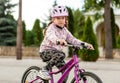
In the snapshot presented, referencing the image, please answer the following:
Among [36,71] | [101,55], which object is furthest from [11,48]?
[36,71]

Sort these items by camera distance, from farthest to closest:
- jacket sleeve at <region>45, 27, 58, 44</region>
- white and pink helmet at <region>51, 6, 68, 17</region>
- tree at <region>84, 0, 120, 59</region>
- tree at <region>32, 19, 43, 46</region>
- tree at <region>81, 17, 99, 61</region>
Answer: tree at <region>32, 19, 43, 46</region>, tree at <region>84, 0, 120, 59</region>, tree at <region>81, 17, 99, 61</region>, white and pink helmet at <region>51, 6, 68, 17</region>, jacket sleeve at <region>45, 27, 58, 44</region>

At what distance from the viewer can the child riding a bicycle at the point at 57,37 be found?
25.1 feet

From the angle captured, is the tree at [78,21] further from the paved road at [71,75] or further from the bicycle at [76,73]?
the bicycle at [76,73]

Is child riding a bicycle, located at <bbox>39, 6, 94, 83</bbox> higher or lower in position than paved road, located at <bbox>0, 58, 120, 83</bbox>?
higher

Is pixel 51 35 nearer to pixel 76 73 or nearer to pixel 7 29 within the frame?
pixel 76 73

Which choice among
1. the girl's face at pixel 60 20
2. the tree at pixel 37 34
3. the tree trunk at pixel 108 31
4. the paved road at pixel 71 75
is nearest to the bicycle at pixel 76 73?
the girl's face at pixel 60 20

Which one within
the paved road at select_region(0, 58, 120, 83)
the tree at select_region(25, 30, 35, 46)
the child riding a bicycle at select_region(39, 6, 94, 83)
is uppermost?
the child riding a bicycle at select_region(39, 6, 94, 83)

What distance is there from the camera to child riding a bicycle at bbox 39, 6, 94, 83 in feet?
25.1

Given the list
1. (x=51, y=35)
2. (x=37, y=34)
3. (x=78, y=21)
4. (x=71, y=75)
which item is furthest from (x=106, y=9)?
(x=78, y=21)

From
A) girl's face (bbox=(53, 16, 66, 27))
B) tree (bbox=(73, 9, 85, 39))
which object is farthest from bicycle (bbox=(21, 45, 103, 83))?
tree (bbox=(73, 9, 85, 39))

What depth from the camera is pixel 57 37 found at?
25.3ft

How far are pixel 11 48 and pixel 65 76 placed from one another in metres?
33.9

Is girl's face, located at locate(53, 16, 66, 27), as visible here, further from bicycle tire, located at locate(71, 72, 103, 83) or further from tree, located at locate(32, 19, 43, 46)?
tree, located at locate(32, 19, 43, 46)

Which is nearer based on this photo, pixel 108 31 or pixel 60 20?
pixel 60 20
